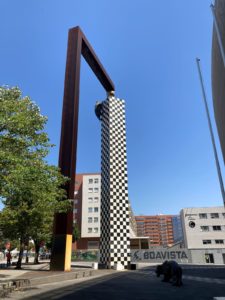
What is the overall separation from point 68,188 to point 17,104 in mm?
7678

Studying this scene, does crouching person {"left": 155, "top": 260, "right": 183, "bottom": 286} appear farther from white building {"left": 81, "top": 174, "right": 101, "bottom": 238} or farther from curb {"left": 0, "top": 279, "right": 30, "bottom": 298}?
white building {"left": 81, "top": 174, "right": 101, "bottom": 238}

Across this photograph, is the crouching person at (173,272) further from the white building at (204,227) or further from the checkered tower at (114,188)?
the white building at (204,227)

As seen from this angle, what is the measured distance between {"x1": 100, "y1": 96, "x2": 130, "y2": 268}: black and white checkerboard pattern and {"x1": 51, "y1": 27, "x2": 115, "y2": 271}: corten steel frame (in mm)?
5665

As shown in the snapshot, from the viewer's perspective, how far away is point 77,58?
2200cm

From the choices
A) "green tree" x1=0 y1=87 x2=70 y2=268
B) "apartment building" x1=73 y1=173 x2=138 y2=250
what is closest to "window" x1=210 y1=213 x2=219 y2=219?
"apartment building" x1=73 y1=173 x2=138 y2=250

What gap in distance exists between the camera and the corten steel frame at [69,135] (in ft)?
54.0

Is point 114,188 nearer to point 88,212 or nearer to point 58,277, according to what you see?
point 58,277

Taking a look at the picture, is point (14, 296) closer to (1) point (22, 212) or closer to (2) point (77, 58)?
(1) point (22, 212)

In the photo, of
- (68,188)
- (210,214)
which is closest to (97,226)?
Result: (210,214)

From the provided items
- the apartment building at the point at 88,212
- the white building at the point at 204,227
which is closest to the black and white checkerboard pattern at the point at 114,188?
the apartment building at the point at 88,212

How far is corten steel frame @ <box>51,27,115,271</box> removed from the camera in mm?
16462

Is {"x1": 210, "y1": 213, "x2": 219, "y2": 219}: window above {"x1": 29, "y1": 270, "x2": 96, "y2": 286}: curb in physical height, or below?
above

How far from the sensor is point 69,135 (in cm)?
1914

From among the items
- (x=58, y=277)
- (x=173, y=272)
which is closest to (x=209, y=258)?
(x=173, y=272)
